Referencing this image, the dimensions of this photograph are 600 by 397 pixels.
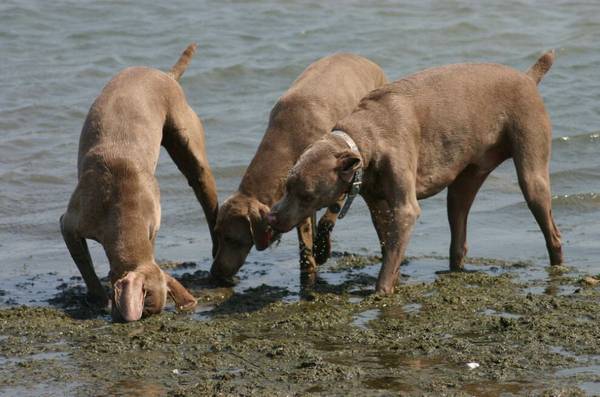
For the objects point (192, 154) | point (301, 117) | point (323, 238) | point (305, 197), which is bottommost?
point (323, 238)

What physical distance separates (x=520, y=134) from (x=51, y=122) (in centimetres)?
797

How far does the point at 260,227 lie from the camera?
9156mm

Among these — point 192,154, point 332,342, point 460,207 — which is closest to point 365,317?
point 332,342

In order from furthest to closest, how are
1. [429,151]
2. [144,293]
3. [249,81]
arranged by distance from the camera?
[249,81], [429,151], [144,293]

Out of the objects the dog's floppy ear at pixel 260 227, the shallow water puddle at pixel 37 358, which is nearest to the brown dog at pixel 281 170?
the dog's floppy ear at pixel 260 227

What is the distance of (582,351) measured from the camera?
7109mm

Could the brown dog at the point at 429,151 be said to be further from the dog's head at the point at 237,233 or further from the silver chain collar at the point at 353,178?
the dog's head at the point at 237,233

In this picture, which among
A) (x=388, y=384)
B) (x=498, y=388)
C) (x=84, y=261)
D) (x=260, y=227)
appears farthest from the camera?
(x=260, y=227)

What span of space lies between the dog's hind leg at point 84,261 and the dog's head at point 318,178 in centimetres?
145

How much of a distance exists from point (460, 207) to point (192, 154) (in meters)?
2.24

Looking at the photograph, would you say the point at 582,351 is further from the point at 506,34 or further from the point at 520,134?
the point at 506,34

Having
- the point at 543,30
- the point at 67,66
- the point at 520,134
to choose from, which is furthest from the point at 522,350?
the point at 543,30

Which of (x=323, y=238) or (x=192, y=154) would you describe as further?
(x=192, y=154)

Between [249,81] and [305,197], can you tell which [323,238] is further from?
[249,81]
